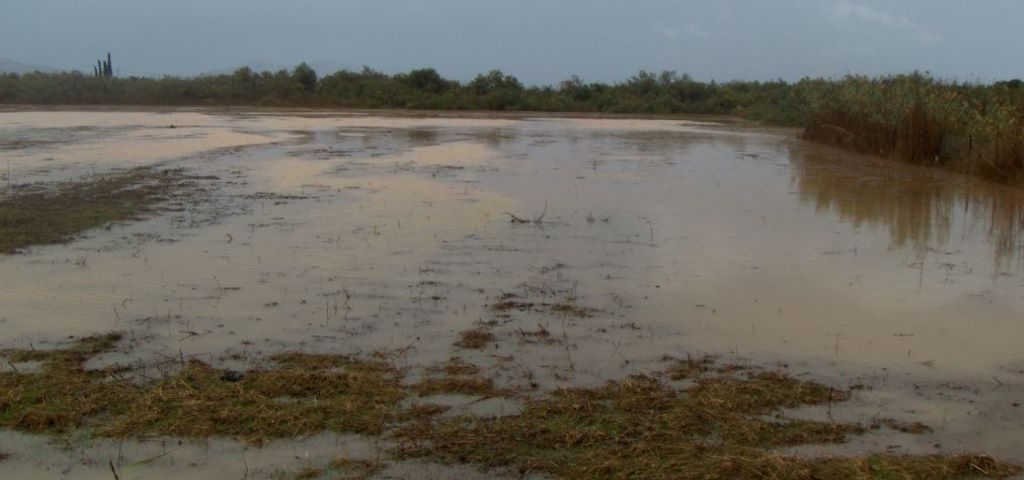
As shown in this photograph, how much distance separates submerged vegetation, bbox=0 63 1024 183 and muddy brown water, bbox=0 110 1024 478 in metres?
5.17

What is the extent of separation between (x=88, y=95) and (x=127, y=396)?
1478 inches

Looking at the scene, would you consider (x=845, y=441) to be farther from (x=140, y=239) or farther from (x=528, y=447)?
(x=140, y=239)

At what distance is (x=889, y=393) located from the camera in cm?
431

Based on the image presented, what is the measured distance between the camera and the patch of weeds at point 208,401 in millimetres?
3719

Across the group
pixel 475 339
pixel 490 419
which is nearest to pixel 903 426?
pixel 490 419

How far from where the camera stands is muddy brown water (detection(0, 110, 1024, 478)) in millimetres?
4508

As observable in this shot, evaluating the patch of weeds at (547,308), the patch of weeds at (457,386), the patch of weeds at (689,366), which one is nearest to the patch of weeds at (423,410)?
the patch of weeds at (457,386)

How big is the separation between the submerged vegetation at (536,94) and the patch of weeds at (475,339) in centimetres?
1299

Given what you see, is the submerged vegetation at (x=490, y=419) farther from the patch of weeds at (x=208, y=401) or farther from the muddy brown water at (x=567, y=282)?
the muddy brown water at (x=567, y=282)

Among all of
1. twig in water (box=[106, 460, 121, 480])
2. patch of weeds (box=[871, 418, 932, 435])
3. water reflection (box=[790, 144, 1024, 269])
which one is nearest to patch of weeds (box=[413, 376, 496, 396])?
twig in water (box=[106, 460, 121, 480])

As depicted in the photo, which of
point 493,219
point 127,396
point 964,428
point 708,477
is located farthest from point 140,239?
point 964,428

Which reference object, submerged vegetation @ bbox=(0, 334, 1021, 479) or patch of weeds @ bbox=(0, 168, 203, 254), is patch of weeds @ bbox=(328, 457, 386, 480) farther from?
patch of weeds @ bbox=(0, 168, 203, 254)

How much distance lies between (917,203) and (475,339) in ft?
24.4

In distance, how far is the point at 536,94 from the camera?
42844 mm
